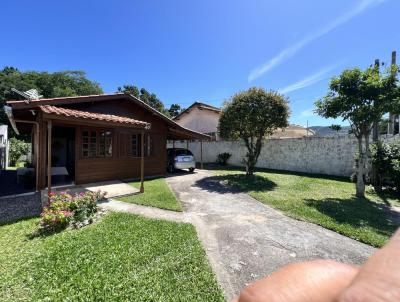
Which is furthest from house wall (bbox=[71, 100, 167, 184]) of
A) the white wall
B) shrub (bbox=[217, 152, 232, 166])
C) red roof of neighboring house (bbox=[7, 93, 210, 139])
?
the white wall

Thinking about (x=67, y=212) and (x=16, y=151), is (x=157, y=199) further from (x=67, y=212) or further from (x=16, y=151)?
(x=16, y=151)

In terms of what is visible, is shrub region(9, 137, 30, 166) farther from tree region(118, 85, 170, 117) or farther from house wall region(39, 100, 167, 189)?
tree region(118, 85, 170, 117)

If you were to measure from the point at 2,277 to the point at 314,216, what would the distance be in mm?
6695

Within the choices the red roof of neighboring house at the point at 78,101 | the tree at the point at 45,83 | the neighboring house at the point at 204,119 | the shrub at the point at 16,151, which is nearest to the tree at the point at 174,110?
the tree at the point at 45,83

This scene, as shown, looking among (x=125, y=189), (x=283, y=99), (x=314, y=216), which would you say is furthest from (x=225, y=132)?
(x=314, y=216)

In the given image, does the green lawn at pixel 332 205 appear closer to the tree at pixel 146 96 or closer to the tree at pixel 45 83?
the tree at pixel 45 83

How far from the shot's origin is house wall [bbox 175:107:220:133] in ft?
82.7

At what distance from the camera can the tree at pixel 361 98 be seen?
7816 mm

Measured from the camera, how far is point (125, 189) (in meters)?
9.65

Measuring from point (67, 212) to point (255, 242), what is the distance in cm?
433

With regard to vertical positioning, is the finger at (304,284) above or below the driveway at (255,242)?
above

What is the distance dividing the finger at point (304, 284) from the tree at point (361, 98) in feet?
30.0

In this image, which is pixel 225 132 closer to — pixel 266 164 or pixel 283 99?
pixel 283 99

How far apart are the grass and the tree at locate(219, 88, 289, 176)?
8.17 metres
